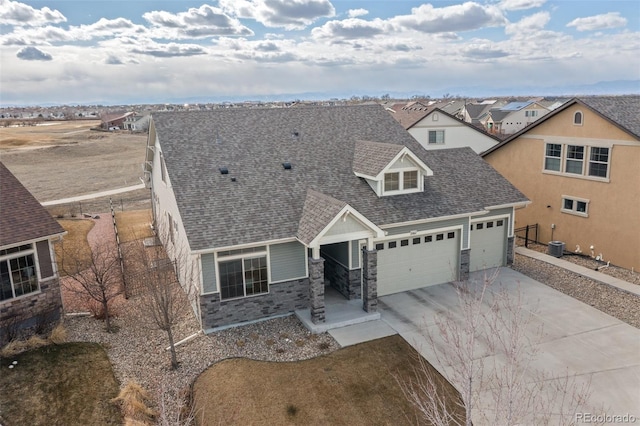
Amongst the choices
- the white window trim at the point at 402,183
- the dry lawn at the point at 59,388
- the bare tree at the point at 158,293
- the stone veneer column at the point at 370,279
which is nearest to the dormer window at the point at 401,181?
the white window trim at the point at 402,183

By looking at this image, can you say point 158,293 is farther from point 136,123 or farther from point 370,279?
point 136,123

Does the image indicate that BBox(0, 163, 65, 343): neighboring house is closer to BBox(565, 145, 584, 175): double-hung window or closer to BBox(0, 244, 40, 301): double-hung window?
BBox(0, 244, 40, 301): double-hung window

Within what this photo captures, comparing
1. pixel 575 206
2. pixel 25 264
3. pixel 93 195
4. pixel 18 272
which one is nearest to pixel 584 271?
pixel 575 206

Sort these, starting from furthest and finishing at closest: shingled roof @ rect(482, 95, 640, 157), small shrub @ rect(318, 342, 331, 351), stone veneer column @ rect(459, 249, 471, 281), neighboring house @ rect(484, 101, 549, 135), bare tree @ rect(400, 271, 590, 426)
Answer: neighboring house @ rect(484, 101, 549, 135), shingled roof @ rect(482, 95, 640, 157), stone veneer column @ rect(459, 249, 471, 281), small shrub @ rect(318, 342, 331, 351), bare tree @ rect(400, 271, 590, 426)

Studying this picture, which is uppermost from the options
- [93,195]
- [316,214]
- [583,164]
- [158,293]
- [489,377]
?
[583,164]

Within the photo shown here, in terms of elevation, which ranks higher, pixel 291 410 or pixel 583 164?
pixel 583 164

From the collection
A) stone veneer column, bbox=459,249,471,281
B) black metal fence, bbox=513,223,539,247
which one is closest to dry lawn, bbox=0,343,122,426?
stone veneer column, bbox=459,249,471,281

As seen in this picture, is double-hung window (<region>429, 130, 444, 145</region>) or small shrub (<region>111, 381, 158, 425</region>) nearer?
small shrub (<region>111, 381, 158, 425</region>)

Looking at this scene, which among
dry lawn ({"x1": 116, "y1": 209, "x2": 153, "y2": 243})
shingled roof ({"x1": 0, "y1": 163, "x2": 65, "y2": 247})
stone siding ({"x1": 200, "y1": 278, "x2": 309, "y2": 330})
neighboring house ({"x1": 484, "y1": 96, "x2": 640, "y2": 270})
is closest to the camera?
shingled roof ({"x1": 0, "y1": 163, "x2": 65, "y2": 247})
